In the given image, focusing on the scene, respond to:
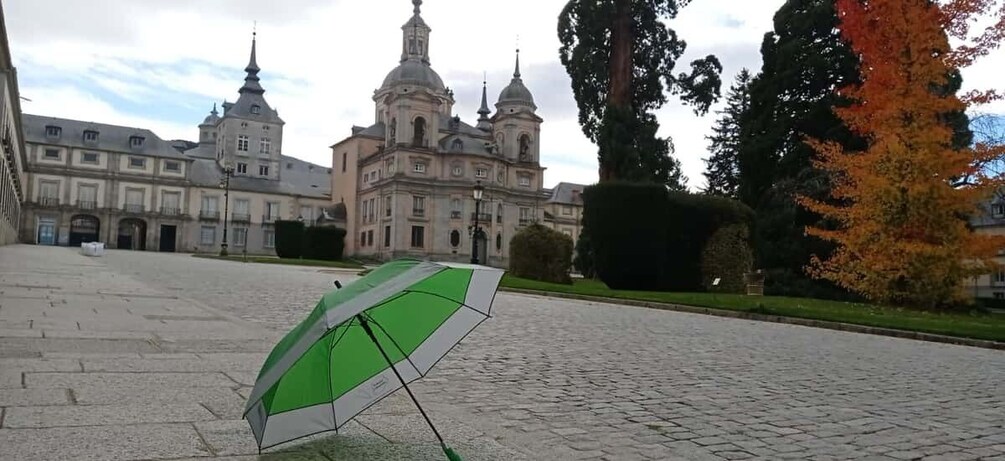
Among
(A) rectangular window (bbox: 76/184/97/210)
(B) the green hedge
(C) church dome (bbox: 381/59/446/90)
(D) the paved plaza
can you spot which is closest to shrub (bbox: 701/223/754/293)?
(B) the green hedge

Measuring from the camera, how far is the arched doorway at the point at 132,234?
7429 cm

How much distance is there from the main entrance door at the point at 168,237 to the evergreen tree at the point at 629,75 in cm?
5509

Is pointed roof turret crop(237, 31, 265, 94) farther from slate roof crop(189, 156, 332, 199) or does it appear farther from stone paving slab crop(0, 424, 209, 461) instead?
stone paving slab crop(0, 424, 209, 461)

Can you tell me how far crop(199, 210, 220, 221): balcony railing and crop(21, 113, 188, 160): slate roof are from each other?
Result: 604 centimetres

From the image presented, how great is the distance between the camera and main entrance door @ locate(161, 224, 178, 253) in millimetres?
74881

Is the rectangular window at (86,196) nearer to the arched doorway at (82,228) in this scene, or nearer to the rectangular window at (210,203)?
the arched doorway at (82,228)

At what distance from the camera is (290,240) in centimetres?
5231

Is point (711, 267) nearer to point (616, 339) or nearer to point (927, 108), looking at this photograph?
point (927, 108)

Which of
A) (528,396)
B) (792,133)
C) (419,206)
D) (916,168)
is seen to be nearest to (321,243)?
(419,206)

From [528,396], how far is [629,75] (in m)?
28.9

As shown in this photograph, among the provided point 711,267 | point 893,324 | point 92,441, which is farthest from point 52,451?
point 711,267

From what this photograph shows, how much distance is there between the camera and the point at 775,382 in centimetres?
649

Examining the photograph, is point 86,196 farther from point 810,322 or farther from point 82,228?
point 810,322

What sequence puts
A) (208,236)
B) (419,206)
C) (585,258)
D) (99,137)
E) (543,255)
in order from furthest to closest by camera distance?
1. (208,236)
2. (99,137)
3. (419,206)
4. (585,258)
5. (543,255)
